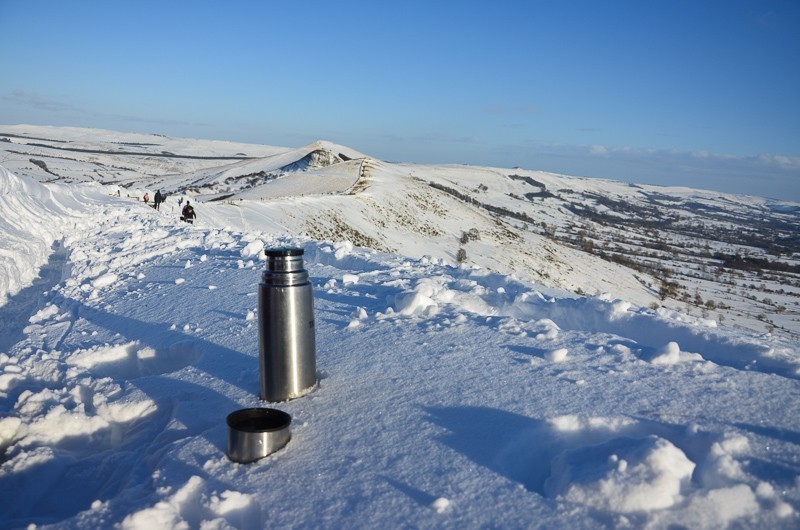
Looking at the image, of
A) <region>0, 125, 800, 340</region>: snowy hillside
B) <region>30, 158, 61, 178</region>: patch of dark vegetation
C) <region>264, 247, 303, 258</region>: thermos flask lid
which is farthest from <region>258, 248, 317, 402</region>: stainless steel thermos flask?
<region>30, 158, 61, 178</region>: patch of dark vegetation

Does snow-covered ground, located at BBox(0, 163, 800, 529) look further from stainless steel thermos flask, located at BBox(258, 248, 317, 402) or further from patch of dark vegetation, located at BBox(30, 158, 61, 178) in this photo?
patch of dark vegetation, located at BBox(30, 158, 61, 178)

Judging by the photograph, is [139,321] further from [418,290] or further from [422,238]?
[422,238]

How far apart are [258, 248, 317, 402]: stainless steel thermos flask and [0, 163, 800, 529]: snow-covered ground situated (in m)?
0.15

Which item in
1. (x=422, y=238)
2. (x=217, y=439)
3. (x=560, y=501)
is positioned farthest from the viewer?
(x=422, y=238)

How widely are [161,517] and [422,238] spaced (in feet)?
97.9

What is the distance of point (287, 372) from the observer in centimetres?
364

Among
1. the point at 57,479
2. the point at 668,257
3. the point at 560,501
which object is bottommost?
the point at 668,257

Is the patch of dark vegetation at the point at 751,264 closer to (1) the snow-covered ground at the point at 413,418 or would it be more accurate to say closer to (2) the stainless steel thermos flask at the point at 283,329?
(1) the snow-covered ground at the point at 413,418

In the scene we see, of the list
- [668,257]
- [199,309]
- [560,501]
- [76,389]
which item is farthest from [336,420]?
A: [668,257]

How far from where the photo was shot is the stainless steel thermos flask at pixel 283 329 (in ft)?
11.8

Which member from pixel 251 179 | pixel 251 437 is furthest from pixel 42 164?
pixel 251 437

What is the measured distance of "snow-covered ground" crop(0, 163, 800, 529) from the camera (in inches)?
95.7

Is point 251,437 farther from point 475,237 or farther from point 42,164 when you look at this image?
point 42,164

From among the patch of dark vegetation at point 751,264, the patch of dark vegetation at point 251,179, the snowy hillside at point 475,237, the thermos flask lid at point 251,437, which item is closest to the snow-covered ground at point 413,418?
the thermos flask lid at point 251,437
